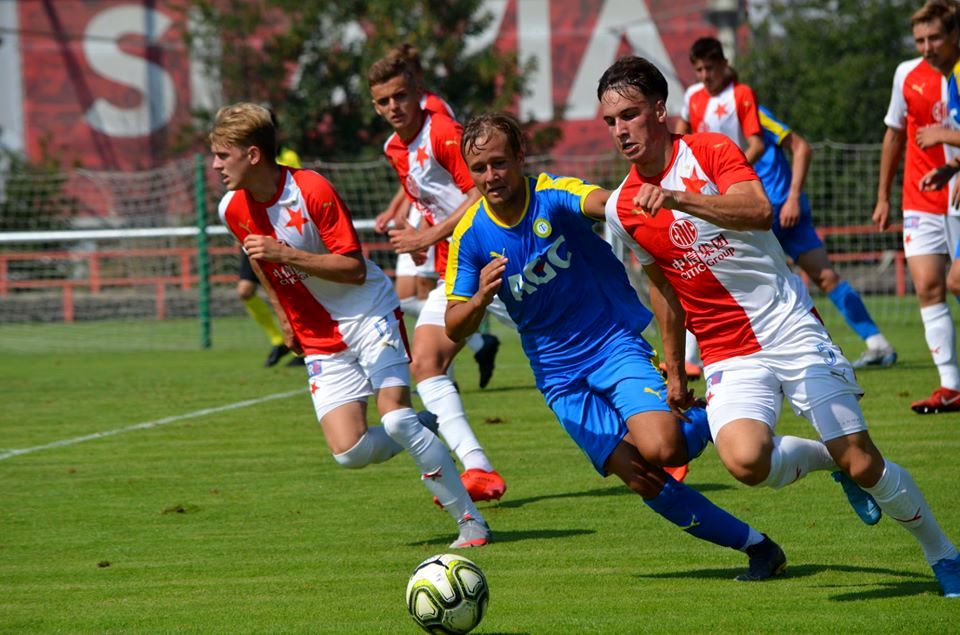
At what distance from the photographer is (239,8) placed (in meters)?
31.5

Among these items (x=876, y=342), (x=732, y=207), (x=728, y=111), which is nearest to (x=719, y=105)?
(x=728, y=111)

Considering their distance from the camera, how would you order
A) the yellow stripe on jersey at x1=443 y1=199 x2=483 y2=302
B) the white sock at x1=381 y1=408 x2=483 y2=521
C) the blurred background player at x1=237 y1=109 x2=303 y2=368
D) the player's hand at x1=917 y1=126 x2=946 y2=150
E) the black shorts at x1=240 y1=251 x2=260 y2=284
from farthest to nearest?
the blurred background player at x1=237 y1=109 x2=303 y2=368 → the black shorts at x1=240 y1=251 x2=260 y2=284 → the player's hand at x1=917 y1=126 x2=946 y2=150 → the white sock at x1=381 y1=408 x2=483 y2=521 → the yellow stripe on jersey at x1=443 y1=199 x2=483 y2=302

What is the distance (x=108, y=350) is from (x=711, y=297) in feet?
48.7

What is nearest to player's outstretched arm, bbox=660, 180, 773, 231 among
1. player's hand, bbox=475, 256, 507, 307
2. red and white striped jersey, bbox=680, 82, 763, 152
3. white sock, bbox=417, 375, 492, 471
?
player's hand, bbox=475, 256, 507, 307

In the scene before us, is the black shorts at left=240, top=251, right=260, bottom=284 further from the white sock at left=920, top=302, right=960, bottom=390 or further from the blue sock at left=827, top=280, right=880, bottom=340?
the white sock at left=920, top=302, right=960, bottom=390

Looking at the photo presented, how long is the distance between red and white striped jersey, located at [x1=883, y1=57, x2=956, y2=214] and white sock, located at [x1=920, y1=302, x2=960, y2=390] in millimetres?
669

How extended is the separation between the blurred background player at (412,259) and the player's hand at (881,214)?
106 inches

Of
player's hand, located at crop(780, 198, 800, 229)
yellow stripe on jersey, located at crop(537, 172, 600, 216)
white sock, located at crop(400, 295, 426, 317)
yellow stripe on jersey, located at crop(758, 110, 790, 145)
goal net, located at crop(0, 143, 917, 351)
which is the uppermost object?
yellow stripe on jersey, located at crop(537, 172, 600, 216)

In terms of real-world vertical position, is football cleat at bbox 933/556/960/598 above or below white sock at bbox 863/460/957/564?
below

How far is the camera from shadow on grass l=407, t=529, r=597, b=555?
19.6 ft

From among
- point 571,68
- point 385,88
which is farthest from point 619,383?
point 571,68

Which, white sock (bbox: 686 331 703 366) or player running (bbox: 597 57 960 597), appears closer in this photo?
player running (bbox: 597 57 960 597)

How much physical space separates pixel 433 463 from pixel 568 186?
1.36 m

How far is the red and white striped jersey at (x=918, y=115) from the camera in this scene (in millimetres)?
8273
